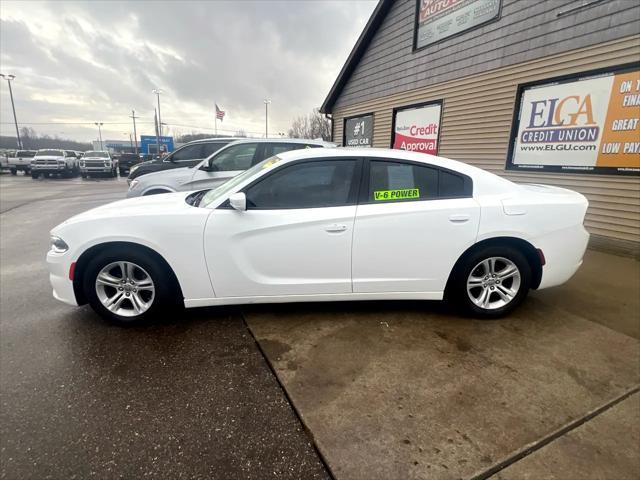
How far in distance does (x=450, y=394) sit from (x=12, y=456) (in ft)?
8.22

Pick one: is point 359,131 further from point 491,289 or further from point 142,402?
point 142,402

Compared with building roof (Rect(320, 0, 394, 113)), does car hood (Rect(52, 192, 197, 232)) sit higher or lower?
lower

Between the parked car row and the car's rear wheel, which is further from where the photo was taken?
the parked car row

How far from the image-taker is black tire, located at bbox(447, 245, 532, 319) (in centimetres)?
321

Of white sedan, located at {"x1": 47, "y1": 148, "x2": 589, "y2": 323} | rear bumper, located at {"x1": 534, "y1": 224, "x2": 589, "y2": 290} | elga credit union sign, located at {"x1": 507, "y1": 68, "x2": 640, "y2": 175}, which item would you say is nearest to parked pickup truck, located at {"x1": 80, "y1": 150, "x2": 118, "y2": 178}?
white sedan, located at {"x1": 47, "y1": 148, "x2": 589, "y2": 323}

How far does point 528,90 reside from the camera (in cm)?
686

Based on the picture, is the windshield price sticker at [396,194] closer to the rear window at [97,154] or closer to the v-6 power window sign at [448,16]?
the v-6 power window sign at [448,16]

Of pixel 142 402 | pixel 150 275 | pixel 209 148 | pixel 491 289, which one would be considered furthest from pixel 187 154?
A: pixel 491 289

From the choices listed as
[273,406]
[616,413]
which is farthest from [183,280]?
[616,413]

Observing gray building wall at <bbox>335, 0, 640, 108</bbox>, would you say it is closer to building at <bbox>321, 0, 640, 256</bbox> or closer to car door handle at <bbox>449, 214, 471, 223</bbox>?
building at <bbox>321, 0, 640, 256</bbox>

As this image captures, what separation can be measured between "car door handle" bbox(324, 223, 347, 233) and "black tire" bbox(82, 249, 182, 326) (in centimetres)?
139

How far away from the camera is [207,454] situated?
1.87 meters

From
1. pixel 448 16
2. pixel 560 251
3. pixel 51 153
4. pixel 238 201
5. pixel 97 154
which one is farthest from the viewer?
pixel 97 154

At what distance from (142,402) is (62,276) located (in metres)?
1.45
